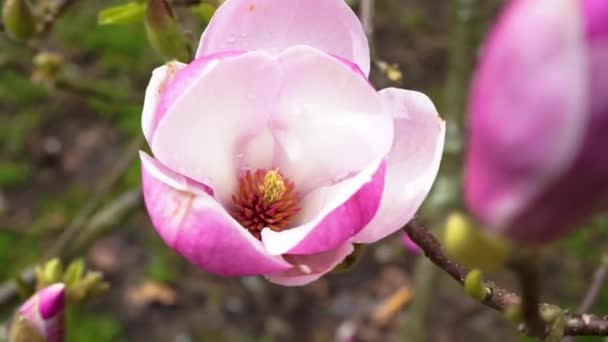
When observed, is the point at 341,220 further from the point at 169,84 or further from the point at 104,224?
the point at 104,224

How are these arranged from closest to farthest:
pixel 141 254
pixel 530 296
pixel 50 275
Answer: pixel 530 296 < pixel 50 275 < pixel 141 254

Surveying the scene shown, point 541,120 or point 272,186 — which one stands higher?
point 541,120

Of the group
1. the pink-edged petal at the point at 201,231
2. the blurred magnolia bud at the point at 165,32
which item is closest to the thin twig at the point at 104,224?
the blurred magnolia bud at the point at 165,32

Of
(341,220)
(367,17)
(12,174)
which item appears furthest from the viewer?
(12,174)

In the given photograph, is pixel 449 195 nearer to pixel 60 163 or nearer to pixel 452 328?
pixel 452 328

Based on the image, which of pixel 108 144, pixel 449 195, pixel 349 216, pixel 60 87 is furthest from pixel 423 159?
pixel 108 144

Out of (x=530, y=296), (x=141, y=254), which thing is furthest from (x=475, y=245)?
(x=141, y=254)

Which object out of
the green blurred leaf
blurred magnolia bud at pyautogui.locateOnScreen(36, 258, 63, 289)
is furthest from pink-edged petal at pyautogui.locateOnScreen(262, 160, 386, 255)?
the green blurred leaf
